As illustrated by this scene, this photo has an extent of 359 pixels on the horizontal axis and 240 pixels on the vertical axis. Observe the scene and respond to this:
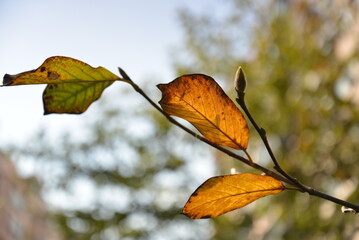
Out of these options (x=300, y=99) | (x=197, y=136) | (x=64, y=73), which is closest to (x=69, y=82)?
(x=64, y=73)

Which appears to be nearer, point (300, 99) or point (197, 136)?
point (197, 136)

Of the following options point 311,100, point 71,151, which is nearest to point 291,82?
point 311,100

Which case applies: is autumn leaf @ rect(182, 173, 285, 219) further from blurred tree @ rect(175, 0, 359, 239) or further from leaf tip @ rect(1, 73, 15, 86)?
blurred tree @ rect(175, 0, 359, 239)

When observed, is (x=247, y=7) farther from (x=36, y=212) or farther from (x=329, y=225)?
(x=36, y=212)

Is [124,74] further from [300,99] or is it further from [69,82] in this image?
[300,99]

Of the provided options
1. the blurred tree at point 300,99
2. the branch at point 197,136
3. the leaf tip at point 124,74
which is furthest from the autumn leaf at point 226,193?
the blurred tree at point 300,99

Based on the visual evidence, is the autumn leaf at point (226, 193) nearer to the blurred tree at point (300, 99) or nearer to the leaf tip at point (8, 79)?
the leaf tip at point (8, 79)

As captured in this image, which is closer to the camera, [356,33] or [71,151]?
[356,33]
